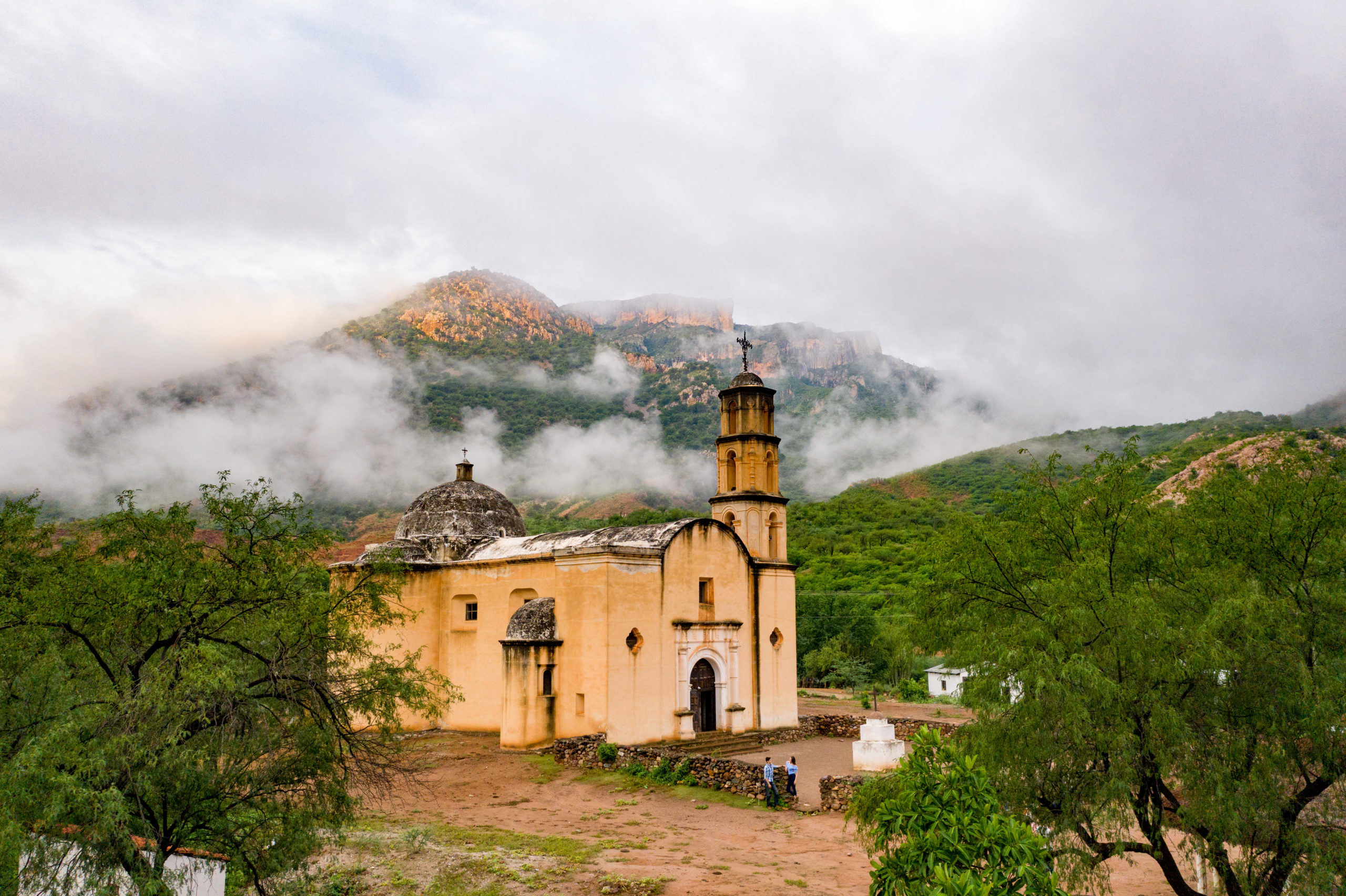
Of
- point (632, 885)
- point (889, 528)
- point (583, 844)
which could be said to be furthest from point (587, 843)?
point (889, 528)

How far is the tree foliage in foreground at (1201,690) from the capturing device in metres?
7.56

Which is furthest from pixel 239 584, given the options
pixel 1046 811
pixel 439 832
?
pixel 1046 811

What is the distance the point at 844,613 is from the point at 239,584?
38886 millimetres

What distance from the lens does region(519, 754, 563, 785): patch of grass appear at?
59.6ft

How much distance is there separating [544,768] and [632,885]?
8525 millimetres

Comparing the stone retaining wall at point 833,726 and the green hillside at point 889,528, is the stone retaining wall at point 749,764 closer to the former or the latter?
the stone retaining wall at point 833,726

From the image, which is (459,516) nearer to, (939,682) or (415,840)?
(415,840)

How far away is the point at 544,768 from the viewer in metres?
19.1

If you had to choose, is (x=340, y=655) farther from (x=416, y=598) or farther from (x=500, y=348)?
(x=500, y=348)

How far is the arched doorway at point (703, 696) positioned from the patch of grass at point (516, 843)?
8.45m

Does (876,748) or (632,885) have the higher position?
(876,748)

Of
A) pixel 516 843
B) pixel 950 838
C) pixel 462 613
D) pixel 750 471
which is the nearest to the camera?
pixel 950 838

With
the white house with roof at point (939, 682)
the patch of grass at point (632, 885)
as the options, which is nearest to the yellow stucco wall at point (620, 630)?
the patch of grass at point (632, 885)

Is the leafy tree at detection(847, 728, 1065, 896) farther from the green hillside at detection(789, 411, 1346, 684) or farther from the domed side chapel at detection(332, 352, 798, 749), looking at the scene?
the domed side chapel at detection(332, 352, 798, 749)
